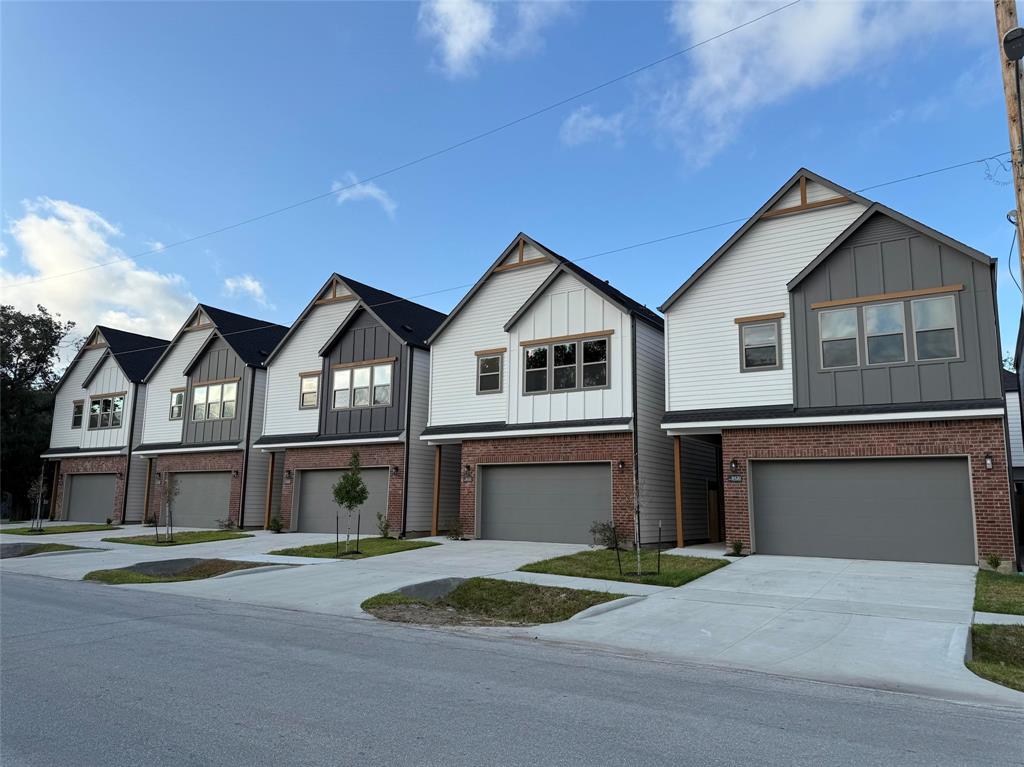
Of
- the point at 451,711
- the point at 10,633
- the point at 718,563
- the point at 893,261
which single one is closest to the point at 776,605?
the point at 718,563

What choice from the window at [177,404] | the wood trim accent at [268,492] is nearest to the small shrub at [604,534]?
the wood trim accent at [268,492]

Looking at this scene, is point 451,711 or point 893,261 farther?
point 893,261

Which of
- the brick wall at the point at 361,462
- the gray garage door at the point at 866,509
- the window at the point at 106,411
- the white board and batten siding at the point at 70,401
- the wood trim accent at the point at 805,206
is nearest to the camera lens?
the gray garage door at the point at 866,509

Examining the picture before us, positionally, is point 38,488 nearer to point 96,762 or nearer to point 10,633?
point 10,633

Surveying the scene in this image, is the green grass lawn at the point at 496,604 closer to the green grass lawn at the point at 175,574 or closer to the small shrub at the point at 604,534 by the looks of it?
the small shrub at the point at 604,534

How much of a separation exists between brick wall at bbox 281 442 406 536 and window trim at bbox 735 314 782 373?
36.3 ft

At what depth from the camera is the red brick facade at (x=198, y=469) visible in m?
28.1

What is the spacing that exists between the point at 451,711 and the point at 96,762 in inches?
98.7

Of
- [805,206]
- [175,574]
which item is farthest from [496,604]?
[805,206]

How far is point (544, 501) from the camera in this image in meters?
20.9

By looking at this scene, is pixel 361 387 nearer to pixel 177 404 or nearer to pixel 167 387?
pixel 177 404

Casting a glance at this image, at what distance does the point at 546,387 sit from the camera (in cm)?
2123

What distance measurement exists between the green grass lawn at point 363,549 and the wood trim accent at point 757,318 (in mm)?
9998

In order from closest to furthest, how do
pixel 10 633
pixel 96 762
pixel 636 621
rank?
pixel 96 762, pixel 10 633, pixel 636 621
